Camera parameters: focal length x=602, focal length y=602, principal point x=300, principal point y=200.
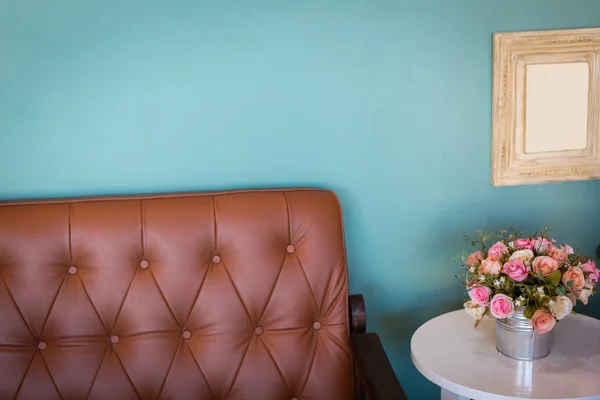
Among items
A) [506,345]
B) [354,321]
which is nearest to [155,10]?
[354,321]

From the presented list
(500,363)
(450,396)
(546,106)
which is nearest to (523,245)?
(500,363)

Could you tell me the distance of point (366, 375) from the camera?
1.51m

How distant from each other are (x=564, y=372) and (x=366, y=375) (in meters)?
0.49

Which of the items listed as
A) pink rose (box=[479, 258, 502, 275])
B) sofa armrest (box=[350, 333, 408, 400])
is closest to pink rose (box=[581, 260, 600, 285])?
pink rose (box=[479, 258, 502, 275])

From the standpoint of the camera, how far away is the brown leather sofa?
161cm

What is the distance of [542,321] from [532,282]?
0.34 feet

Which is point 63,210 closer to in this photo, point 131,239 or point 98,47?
point 131,239

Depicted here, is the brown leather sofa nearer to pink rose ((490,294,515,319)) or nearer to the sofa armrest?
the sofa armrest

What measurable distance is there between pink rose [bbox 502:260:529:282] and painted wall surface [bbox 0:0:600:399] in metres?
0.50

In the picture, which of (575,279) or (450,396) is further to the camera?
(450,396)

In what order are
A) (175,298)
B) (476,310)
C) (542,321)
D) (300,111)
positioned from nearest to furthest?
(542,321), (476,310), (175,298), (300,111)

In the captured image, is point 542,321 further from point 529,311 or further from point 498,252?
point 498,252

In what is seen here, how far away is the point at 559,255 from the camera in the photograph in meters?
1.52

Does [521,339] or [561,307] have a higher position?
[561,307]
